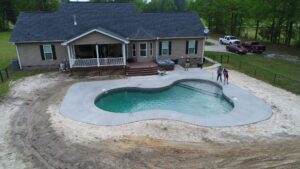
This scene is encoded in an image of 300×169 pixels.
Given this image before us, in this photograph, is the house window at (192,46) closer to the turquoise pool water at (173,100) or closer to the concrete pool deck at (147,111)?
the concrete pool deck at (147,111)

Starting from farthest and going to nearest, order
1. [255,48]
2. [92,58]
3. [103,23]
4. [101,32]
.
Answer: [255,48] < [103,23] < [92,58] < [101,32]

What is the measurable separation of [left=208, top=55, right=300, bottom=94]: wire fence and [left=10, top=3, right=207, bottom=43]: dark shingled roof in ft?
16.7

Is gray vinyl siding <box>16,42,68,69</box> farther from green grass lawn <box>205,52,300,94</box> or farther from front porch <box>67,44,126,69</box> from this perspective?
green grass lawn <box>205,52,300,94</box>

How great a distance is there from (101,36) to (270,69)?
57.7ft

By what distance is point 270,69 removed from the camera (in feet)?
82.2

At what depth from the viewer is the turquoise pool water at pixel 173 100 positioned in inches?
652

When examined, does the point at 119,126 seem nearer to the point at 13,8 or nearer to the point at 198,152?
the point at 198,152

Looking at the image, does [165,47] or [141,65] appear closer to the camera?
[141,65]

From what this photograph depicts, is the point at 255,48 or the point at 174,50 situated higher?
the point at 174,50

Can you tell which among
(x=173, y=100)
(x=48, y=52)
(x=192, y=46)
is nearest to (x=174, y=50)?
(x=192, y=46)

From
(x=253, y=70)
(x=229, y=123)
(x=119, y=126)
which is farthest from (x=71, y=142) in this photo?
(x=253, y=70)

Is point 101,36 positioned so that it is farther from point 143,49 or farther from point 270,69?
point 270,69

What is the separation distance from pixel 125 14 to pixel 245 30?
42.0 metres

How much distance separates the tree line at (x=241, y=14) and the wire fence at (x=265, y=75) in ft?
46.1
